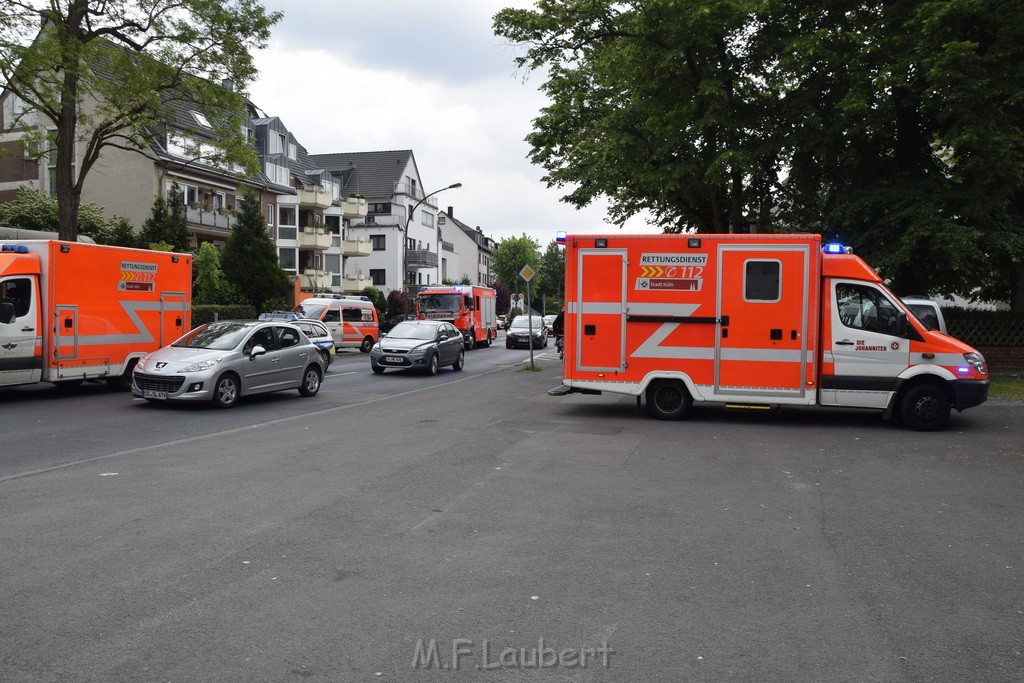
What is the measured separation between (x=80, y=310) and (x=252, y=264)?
942 inches

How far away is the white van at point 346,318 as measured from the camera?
111 feet

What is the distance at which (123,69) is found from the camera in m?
23.5

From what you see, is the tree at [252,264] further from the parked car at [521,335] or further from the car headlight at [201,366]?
the car headlight at [201,366]

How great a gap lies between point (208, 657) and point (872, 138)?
2177cm

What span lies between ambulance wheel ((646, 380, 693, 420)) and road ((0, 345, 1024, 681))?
226cm

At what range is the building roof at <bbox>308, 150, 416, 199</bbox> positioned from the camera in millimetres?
82625

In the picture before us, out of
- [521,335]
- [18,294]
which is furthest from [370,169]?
[18,294]

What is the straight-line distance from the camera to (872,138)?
2180 centimetres

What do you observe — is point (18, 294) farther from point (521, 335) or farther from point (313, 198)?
point (313, 198)

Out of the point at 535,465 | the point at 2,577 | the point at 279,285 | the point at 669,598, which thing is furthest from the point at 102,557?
the point at 279,285

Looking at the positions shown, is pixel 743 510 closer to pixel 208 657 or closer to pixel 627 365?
pixel 208 657

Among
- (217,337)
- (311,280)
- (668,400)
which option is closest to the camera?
(668,400)

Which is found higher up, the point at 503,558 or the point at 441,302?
the point at 441,302

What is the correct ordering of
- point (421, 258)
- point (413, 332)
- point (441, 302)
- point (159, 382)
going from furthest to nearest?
point (421, 258), point (441, 302), point (413, 332), point (159, 382)
